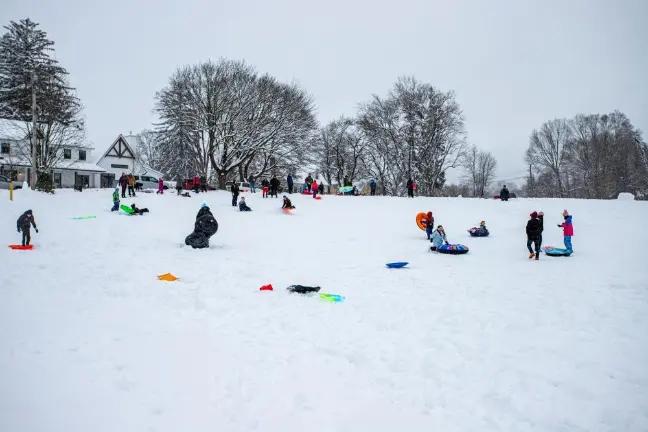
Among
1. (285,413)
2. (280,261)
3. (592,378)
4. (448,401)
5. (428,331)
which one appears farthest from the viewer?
(280,261)

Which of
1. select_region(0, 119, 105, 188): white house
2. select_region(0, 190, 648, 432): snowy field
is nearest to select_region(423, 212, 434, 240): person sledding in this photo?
select_region(0, 190, 648, 432): snowy field

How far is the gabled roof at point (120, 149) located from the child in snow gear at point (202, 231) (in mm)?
48420

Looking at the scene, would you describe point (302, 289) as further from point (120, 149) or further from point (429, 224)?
point (120, 149)

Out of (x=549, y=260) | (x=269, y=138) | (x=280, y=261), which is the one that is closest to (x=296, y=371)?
(x=280, y=261)

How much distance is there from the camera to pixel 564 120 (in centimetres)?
5316

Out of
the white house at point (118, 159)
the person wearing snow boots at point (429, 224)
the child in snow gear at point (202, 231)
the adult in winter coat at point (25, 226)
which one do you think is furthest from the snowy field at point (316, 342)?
the white house at point (118, 159)

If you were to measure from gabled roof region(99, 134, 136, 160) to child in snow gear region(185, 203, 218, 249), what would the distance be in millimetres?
48420

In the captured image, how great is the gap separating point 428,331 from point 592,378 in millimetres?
2426

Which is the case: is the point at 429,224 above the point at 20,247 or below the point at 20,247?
above

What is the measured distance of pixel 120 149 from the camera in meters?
55.4

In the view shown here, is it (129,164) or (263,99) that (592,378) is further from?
(129,164)

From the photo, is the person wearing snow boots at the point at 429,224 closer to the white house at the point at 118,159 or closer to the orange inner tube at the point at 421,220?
the orange inner tube at the point at 421,220

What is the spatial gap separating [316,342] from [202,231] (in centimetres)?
975

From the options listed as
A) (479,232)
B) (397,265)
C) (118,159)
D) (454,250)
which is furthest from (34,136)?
(479,232)
